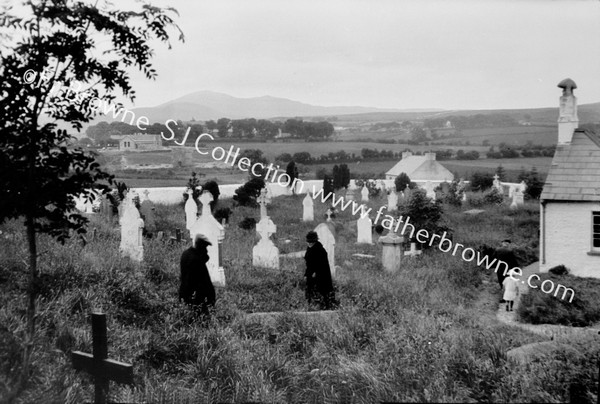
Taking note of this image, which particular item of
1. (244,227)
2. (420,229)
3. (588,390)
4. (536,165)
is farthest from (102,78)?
(536,165)

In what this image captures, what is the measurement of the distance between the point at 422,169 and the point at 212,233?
14300mm

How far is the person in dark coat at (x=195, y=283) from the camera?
7.58 metres

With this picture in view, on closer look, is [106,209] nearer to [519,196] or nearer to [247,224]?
[247,224]

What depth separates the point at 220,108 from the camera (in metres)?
11.9

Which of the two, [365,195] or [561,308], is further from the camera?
[365,195]

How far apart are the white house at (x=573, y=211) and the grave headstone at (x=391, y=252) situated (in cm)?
303

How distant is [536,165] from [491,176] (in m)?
2.59

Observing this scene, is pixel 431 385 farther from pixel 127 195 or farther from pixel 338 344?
pixel 127 195

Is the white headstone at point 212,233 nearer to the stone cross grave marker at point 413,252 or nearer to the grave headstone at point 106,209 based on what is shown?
A: the grave headstone at point 106,209

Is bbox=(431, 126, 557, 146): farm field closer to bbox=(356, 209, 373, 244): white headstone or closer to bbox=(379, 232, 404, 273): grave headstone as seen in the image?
bbox=(356, 209, 373, 244): white headstone

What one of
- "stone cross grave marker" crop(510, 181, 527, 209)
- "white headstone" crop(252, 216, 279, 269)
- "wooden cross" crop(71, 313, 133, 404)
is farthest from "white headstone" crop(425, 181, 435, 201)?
"wooden cross" crop(71, 313, 133, 404)

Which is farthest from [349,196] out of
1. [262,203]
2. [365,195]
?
[262,203]

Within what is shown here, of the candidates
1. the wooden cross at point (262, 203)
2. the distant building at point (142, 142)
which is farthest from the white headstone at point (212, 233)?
the wooden cross at point (262, 203)

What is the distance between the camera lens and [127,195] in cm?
1134
